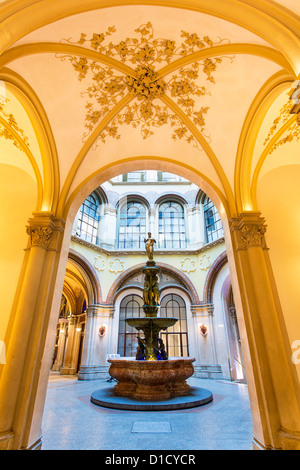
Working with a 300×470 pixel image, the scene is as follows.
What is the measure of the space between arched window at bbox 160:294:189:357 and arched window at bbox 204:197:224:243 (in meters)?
4.00

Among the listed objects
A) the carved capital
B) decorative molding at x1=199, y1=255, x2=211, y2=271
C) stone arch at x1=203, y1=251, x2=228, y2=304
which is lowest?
the carved capital

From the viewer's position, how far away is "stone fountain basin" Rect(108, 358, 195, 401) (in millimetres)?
5489

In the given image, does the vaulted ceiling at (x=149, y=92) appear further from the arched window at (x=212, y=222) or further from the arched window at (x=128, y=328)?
the arched window at (x=128, y=328)

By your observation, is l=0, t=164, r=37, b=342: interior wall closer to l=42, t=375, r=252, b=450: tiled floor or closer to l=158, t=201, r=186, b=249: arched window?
l=42, t=375, r=252, b=450: tiled floor

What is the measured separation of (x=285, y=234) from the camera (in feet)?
14.5

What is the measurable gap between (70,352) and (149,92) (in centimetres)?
1474

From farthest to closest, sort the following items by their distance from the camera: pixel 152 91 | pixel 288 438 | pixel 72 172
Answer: pixel 72 172 → pixel 152 91 → pixel 288 438

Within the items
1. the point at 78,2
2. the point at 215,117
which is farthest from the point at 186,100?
the point at 78,2

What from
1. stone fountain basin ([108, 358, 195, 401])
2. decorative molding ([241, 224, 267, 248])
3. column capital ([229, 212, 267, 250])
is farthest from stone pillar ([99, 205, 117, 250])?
decorative molding ([241, 224, 267, 248])

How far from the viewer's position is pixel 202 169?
502 cm

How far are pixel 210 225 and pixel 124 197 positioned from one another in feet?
18.9

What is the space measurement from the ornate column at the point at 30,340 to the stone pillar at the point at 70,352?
12.0m

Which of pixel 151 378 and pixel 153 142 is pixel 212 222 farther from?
pixel 151 378

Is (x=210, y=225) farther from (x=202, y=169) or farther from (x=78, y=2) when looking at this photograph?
(x=78, y=2)
